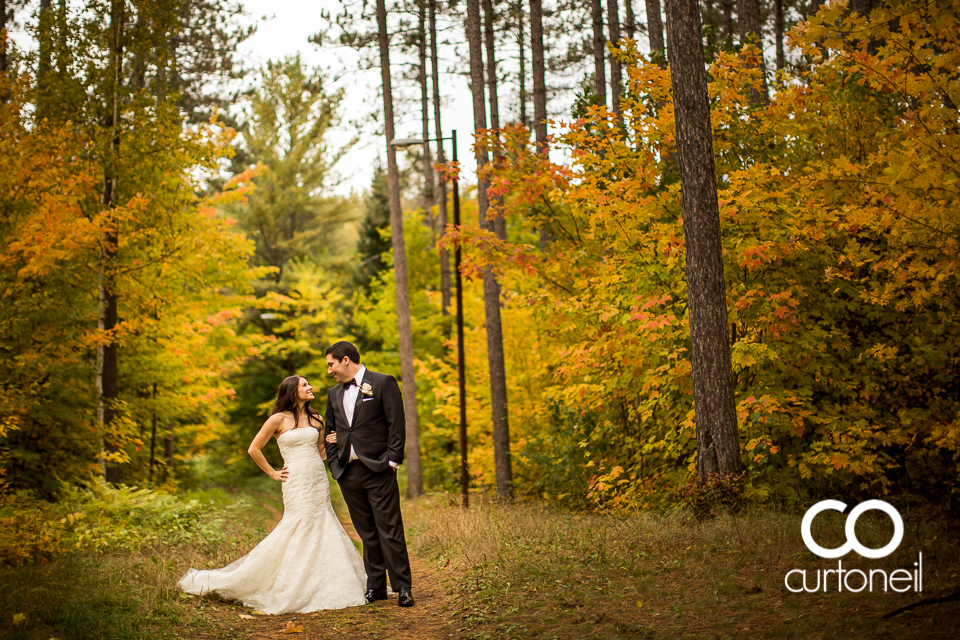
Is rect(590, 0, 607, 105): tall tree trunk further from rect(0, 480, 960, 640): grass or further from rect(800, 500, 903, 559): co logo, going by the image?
rect(800, 500, 903, 559): co logo

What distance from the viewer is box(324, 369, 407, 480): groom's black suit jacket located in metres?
6.41

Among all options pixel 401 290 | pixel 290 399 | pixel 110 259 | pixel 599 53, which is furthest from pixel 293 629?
pixel 599 53

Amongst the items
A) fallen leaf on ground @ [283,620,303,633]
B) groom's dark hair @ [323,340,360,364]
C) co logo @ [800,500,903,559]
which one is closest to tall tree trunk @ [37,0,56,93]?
groom's dark hair @ [323,340,360,364]

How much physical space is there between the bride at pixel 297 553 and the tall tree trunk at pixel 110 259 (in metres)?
6.72

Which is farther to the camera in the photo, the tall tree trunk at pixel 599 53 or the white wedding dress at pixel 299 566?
the tall tree trunk at pixel 599 53

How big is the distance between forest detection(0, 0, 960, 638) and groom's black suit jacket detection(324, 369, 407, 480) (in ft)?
6.14

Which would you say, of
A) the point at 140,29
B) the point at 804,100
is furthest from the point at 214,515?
the point at 804,100

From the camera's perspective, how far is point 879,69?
683cm

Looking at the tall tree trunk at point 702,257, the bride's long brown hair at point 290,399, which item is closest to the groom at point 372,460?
the bride's long brown hair at point 290,399

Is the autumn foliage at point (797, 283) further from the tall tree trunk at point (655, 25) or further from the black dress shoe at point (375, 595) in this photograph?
the black dress shoe at point (375, 595)

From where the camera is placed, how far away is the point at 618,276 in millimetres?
9602

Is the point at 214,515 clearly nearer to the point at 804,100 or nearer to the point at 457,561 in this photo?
the point at 457,561

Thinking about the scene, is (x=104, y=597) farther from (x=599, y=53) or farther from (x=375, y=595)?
(x=599, y=53)

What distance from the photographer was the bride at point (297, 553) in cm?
647
